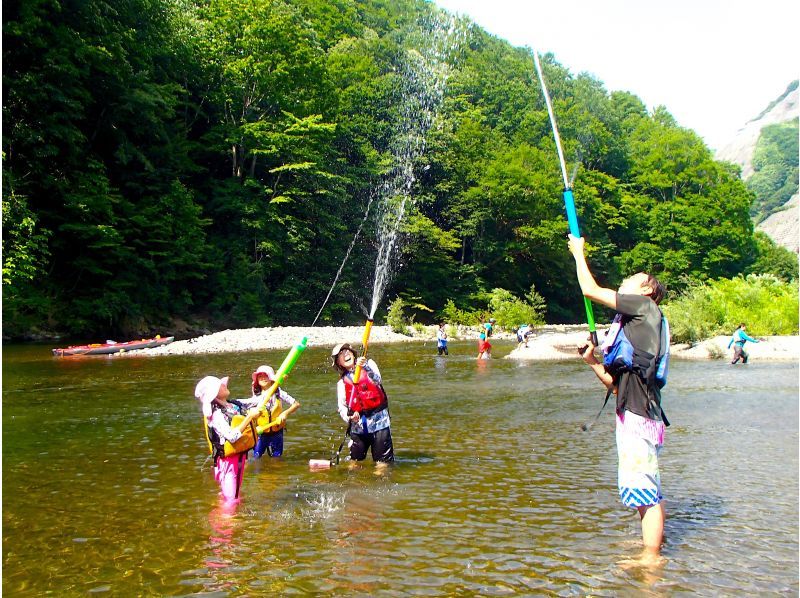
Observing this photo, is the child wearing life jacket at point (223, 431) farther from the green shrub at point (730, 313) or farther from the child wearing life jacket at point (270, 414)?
the green shrub at point (730, 313)

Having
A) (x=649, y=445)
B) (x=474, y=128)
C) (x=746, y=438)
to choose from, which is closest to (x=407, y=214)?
(x=474, y=128)

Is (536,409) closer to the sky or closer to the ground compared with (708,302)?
closer to the ground

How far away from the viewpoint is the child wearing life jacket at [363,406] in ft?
31.7

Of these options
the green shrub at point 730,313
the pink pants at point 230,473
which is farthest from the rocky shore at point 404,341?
the pink pants at point 230,473

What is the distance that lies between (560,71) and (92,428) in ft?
325

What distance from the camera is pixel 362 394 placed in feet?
31.7

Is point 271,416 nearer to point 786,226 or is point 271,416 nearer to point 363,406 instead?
point 363,406

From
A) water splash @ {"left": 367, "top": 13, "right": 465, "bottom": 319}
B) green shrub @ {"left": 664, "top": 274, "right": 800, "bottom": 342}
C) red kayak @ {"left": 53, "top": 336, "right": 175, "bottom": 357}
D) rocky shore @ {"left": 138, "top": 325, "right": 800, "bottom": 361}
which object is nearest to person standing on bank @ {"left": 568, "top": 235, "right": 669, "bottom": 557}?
rocky shore @ {"left": 138, "top": 325, "right": 800, "bottom": 361}

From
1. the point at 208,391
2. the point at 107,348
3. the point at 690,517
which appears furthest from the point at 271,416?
the point at 107,348

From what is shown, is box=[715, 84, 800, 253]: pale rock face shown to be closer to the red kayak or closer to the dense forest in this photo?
the dense forest

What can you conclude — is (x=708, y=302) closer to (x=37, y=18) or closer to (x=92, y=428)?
(x=92, y=428)

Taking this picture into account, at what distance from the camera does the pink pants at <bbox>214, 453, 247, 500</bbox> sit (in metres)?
8.16

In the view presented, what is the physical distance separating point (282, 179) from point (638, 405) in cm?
4772

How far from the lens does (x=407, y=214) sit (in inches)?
2232
